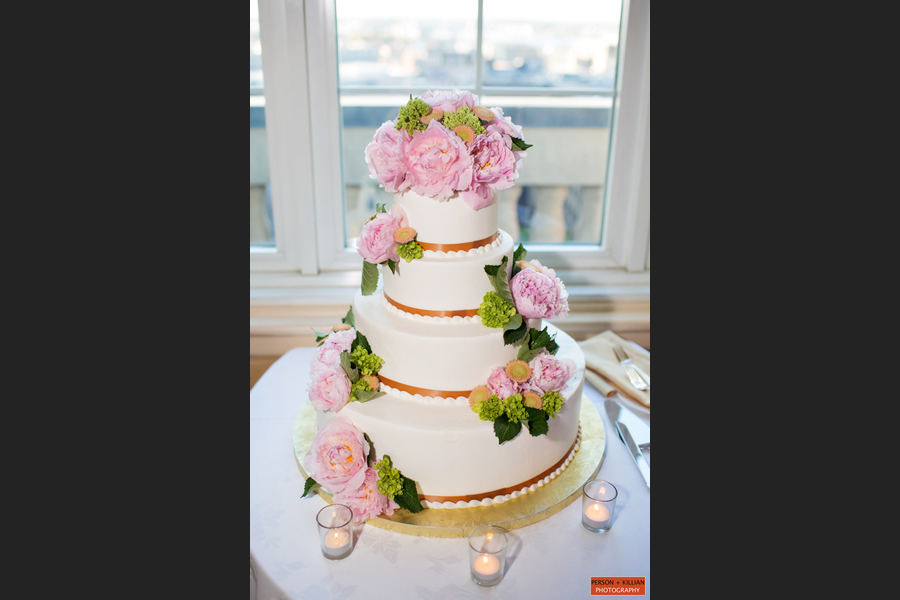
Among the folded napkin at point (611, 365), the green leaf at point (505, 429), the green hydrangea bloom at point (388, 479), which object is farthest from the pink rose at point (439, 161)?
the folded napkin at point (611, 365)

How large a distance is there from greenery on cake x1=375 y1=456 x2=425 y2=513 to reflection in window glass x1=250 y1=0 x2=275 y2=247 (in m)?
1.80

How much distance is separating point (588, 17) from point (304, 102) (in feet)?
4.62

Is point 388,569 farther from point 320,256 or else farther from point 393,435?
point 320,256

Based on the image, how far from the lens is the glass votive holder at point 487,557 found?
1.71 meters

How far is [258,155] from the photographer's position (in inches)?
124

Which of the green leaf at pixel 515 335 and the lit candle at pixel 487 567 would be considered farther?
the green leaf at pixel 515 335

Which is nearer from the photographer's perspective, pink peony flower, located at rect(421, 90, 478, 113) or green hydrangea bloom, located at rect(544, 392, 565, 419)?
pink peony flower, located at rect(421, 90, 478, 113)

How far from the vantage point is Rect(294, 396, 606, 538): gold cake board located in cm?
188

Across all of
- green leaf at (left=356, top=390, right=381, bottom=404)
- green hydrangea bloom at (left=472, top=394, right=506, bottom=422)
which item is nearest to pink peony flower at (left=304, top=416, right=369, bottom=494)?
green leaf at (left=356, top=390, right=381, bottom=404)

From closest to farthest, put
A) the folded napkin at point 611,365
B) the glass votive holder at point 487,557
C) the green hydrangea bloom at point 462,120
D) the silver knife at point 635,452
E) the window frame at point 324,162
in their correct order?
1. the glass votive holder at point 487,557
2. the green hydrangea bloom at point 462,120
3. the silver knife at point 635,452
4. the folded napkin at point 611,365
5. the window frame at point 324,162

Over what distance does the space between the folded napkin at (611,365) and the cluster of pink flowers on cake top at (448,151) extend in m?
1.22

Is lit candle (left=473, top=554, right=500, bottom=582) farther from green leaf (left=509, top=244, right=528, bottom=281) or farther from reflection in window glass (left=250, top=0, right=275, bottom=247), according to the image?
reflection in window glass (left=250, top=0, right=275, bottom=247)

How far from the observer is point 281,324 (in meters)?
3.21

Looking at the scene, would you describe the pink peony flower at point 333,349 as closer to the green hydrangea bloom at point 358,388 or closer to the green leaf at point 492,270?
the green hydrangea bloom at point 358,388
